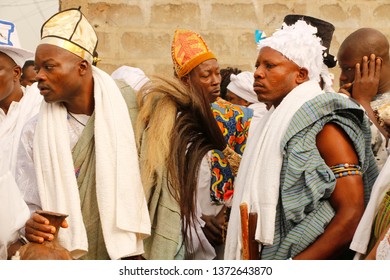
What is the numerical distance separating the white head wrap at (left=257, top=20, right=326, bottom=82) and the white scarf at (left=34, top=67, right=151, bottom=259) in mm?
921

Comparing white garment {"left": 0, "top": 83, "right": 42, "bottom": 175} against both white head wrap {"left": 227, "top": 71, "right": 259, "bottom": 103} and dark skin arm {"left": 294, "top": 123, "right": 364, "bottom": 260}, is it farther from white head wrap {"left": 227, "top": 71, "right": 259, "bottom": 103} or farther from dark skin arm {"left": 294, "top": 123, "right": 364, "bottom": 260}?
dark skin arm {"left": 294, "top": 123, "right": 364, "bottom": 260}

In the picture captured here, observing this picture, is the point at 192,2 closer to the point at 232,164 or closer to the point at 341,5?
the point at 341,5

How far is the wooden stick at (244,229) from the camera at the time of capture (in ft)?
16.6

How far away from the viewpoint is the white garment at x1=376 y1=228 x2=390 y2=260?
4.39 metres

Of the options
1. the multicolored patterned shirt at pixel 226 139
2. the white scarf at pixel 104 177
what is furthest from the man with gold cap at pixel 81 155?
the multicolored patterned shirt at pixel 226 139

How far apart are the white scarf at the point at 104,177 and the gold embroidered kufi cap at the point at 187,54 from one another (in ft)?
5.14

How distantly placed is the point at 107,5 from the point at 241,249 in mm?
5042

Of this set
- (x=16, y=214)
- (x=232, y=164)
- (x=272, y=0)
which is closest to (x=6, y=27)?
(x=232, y=164)

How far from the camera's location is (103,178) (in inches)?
215

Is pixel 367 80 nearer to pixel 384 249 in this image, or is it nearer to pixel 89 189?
pixel 89 189

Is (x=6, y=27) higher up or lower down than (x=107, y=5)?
lower down

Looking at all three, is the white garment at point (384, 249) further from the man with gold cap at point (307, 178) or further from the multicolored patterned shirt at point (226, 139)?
the multicolored patterned shirt at point (226, 139)

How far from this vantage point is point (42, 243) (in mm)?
4637
